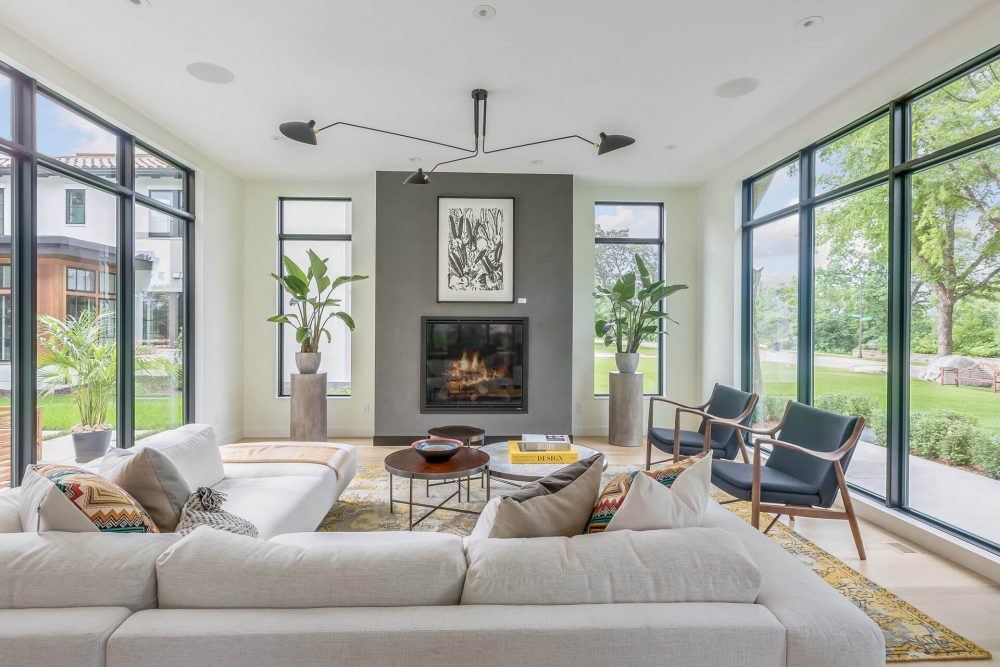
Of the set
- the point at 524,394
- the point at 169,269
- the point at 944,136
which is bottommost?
the point at 524,394

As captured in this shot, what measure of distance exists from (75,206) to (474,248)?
10.7 ft

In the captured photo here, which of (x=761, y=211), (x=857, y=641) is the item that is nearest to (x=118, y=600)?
(x=857, y=641)

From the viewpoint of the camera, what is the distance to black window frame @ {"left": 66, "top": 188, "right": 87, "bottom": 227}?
332 centimetres

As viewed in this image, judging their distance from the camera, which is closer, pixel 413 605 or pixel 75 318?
pixel 413 605

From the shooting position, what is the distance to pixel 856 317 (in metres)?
3.57

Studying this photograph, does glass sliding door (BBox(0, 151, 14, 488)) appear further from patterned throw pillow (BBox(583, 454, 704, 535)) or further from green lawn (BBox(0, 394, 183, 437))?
patterned throw pillow (BBox(583, 454, 704, 535))

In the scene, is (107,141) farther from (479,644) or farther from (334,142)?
(479,644)

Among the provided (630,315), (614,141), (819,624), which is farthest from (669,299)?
(819,624)

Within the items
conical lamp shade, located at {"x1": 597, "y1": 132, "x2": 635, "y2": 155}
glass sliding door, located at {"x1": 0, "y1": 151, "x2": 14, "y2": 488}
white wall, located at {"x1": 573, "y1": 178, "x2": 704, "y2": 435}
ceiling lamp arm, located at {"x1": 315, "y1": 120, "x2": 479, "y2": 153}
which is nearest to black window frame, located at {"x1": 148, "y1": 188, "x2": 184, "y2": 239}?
glass sliding door, located at {"x1": 0, "y1": 151, "x2": 14, "y2": 488}

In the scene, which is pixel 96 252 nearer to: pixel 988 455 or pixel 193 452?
pixel 193 452

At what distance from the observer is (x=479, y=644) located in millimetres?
1094

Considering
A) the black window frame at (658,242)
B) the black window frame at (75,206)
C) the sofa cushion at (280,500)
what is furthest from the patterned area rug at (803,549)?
the black window frame at (75,206)

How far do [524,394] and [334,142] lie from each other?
3.07 metres

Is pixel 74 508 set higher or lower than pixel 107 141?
lower
